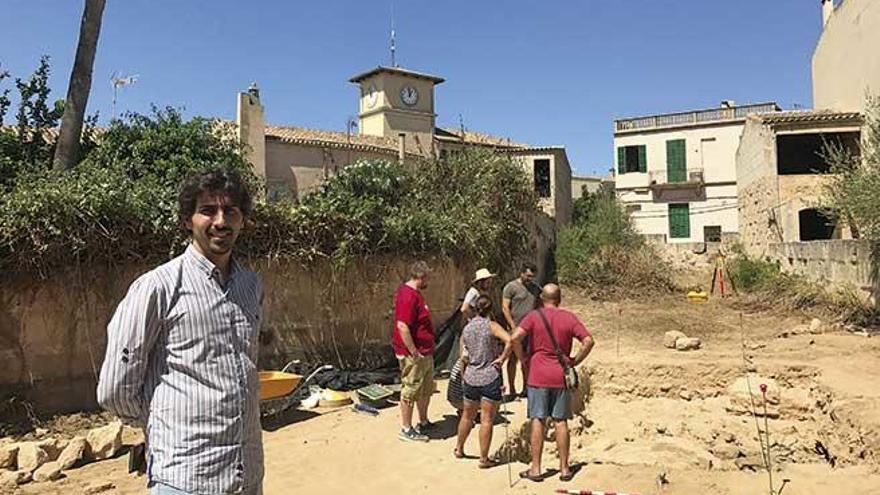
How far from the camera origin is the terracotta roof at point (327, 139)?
71.2 feet

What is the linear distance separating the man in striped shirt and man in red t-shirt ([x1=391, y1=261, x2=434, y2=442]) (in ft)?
13.9

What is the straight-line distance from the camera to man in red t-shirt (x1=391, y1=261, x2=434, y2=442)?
21.5 ft

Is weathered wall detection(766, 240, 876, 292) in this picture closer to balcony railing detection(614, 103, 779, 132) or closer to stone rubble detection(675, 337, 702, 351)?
stone rubble detection(675, 337, 702, 351)

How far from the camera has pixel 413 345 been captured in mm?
6555

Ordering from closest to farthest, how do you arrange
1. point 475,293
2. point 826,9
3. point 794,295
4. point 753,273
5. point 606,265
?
point 475,293, point 794,295, point 753,273, point 606,265, point 826,9

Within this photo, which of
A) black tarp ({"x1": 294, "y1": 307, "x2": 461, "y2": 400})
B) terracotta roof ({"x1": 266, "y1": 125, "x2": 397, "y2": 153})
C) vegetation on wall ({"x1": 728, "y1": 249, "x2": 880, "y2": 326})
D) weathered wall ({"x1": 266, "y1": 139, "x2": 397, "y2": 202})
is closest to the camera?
black tarp ({"x1": 294, "y1": 307, "x2": 461, "y2": 400})

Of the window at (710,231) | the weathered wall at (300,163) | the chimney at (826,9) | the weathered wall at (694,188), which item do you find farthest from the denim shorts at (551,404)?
the window at (710,231)

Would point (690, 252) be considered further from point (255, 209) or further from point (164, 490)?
point (164, 490)

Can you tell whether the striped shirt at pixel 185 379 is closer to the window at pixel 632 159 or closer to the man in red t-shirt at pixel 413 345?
the man in red t-shirt at pixel 413 345

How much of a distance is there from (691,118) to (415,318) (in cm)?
3364

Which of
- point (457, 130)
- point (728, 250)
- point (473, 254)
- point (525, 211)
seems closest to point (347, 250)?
point (473, 254)

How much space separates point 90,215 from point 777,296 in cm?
1590

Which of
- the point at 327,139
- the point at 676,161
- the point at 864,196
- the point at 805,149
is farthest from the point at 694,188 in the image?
the point at 864,196

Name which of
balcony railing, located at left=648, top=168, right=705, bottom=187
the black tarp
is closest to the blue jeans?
the black tarp
